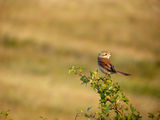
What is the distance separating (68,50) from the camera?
2134 cm

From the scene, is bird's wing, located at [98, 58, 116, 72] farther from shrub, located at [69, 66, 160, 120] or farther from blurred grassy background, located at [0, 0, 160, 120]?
blurred grassy background, located at [0, 0, 160, 120]

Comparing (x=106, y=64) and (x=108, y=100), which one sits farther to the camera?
(x=106, y=64)

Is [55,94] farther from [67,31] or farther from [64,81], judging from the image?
[67,31]

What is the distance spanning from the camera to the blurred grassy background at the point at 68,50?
15516 mm

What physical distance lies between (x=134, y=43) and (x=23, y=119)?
38.9 ft

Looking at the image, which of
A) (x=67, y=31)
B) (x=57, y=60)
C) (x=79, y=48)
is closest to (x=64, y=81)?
(x=57, y=60)

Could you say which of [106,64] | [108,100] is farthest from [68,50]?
[108,100]

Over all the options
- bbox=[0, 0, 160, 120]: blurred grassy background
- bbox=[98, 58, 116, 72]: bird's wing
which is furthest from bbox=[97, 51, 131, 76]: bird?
bbox=[0, 0, 160, 120]: blurred grassy background

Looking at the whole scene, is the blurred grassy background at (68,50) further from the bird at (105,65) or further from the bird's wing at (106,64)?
the bird's wing at (106,64)

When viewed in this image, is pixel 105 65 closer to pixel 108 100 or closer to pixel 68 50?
pixel 108 100

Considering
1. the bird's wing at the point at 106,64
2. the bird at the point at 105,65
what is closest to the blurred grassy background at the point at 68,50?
the bird at the point at 105,65

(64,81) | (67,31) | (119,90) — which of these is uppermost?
(67,31)

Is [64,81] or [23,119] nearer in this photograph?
[23,119]

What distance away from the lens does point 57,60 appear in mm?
20250
